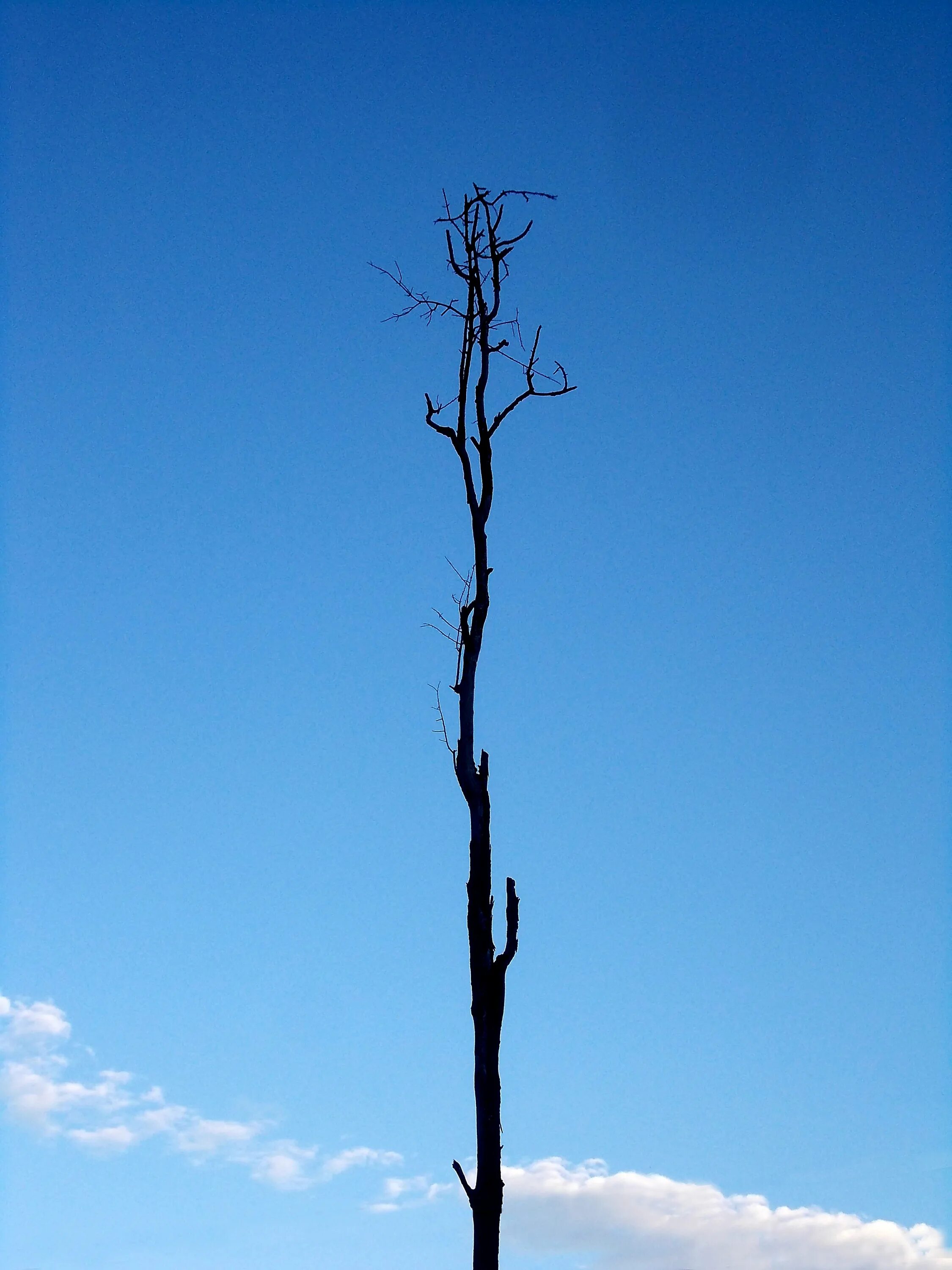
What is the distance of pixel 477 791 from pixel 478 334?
12.2ft

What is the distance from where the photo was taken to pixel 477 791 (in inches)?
369

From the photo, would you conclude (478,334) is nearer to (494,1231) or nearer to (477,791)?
(477,791)

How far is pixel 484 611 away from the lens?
996cm

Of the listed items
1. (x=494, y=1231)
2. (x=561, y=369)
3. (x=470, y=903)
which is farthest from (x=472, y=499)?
(x=494, y=1231)

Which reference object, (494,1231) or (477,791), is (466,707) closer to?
(477,791)

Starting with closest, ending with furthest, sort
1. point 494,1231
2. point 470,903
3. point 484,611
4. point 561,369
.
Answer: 1. point 494,1231
2. point 470,903
3. point 484,611
4. point 561,369

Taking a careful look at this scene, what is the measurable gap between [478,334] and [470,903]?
4.49 meters

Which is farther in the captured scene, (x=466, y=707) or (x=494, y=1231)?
(x=466, y=707)

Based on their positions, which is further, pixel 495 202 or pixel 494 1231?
pixel 495 202

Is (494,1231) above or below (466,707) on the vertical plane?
below

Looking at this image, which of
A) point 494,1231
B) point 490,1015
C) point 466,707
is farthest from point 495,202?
point 494,1231

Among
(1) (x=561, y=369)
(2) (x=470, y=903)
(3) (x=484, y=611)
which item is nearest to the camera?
(2) (x=470, y=903)

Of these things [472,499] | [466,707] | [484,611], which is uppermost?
[472,499]

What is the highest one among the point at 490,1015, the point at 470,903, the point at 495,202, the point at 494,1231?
the point at 495,202
